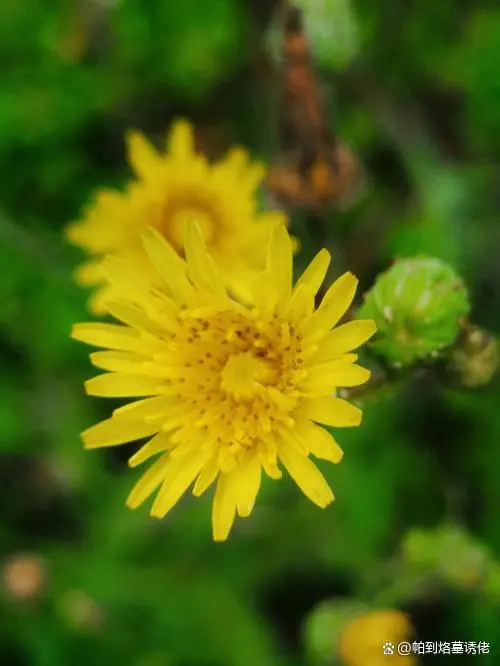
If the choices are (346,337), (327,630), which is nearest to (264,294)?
(346,337)

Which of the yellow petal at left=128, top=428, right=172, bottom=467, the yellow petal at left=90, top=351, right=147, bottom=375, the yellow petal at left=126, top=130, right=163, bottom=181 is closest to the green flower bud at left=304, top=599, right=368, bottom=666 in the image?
the yellow petal at left=128, top=428, right=172, bottom=467

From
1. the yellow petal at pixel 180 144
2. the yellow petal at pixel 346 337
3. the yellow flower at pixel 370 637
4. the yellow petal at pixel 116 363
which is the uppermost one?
the yellow petal at pixel 180 144

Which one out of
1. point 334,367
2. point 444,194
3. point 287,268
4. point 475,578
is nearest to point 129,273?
point 287,268

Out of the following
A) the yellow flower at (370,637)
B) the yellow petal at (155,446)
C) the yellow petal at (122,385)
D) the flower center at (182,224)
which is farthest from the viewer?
the flower center at (182,224)

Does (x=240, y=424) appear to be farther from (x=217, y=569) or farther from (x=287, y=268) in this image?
(x=217, y=569)

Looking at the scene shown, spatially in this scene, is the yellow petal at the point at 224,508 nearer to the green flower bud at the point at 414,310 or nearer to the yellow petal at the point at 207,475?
Answer: the yellow petal at the point at 207,475

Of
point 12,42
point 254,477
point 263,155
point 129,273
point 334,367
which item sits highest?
point 12,42

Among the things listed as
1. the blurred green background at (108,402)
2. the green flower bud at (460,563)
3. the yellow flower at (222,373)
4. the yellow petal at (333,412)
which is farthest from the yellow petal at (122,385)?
the blurred green background at (108,402)
